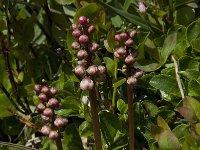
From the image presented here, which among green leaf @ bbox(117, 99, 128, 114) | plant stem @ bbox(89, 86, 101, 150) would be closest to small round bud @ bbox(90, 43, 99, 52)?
plant stem @ bbox(89, 86, 101, 150)

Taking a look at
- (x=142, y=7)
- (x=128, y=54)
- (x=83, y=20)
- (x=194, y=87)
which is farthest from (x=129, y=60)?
(x=142, y=7)

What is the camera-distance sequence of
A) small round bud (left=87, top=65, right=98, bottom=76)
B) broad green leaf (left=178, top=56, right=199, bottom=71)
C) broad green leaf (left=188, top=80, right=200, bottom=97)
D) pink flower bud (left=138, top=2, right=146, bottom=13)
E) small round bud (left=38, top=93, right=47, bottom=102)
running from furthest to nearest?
1. pink flower bud (left=138, top=2, right=146, bottom=13)
2. broad green leaf (left=178, top=56, right=199, bottom=71)
3. broad green leaf (left=188, top=80, right=200, bottom=97)
4. small round bud (left=38, top=93, right=47, bottom=102)
5. small round bud (left=87, top=65, right=98, bottom=76)

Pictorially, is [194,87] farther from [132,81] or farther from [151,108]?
[132,81]

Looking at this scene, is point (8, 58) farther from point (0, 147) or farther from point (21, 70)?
point (0, 147)

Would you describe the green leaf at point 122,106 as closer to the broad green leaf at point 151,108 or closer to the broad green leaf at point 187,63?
the broad green leaf at point 151,108

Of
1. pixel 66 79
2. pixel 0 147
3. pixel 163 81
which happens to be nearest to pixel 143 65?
pixel 163 81

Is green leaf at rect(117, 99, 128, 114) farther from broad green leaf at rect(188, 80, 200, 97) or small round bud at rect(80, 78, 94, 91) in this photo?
small round bud at rect(80, 78, 94, 91)
